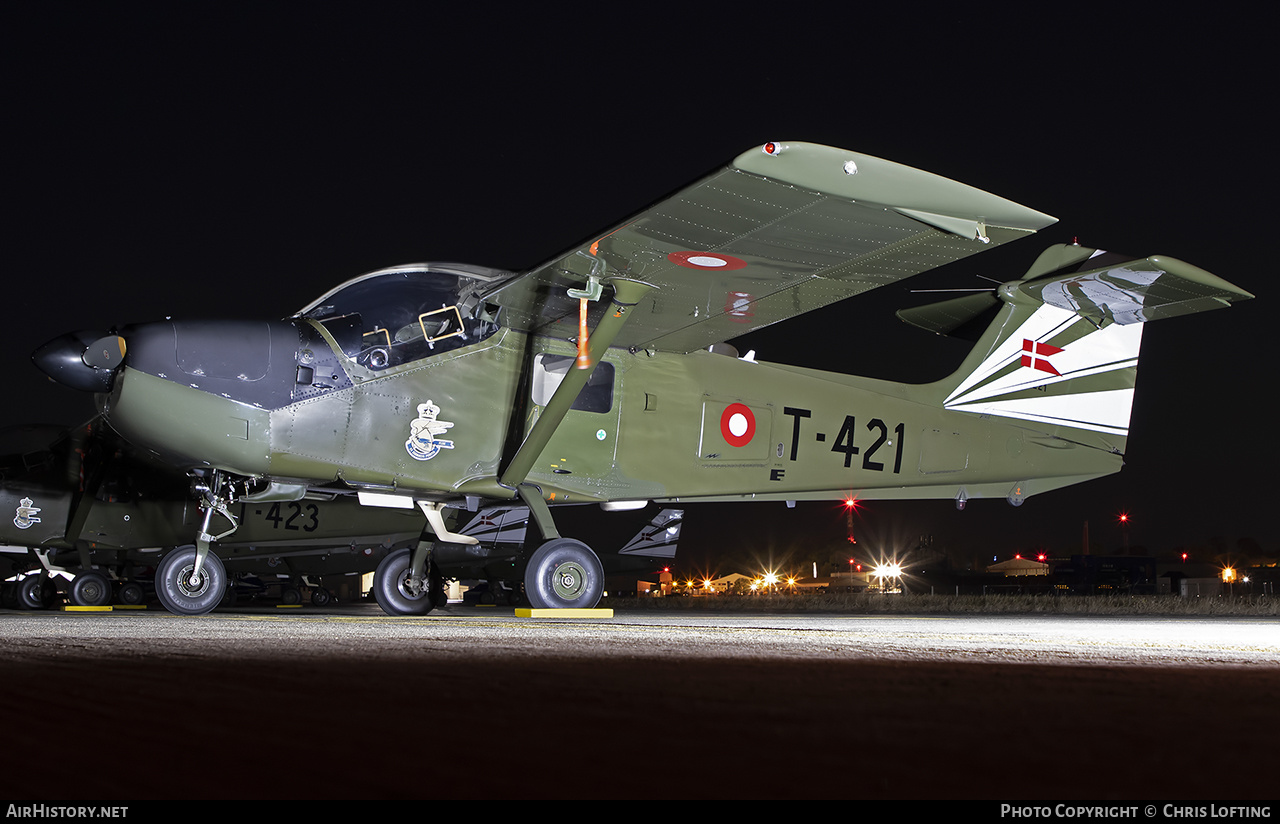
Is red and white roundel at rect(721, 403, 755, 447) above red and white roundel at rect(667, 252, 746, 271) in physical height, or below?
below

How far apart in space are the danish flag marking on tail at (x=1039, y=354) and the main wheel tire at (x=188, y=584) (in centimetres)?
892

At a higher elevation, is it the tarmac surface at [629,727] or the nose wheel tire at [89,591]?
the tarmac surface at [629,727]

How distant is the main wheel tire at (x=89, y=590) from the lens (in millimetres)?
14680

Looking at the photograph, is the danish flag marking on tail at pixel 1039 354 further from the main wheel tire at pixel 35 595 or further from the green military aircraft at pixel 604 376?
the main wheel tire at pixel 35 595

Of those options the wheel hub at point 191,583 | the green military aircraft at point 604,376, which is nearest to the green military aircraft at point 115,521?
the green military aircraft at point 604,376

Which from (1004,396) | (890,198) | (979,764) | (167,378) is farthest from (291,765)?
(1004,396)

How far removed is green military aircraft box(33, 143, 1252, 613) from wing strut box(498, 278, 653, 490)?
2 cm

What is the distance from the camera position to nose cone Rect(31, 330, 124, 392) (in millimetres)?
6648

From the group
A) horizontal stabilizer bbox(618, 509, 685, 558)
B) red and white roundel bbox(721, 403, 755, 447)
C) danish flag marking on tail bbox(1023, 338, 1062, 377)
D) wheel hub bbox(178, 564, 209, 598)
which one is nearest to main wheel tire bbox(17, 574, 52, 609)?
wheel hub bbox(178, 564, 209, 598)

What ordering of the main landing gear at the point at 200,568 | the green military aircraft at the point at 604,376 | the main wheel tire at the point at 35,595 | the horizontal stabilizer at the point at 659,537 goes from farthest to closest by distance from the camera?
the horizontal stabilizer at the point at 659,537
the main wheel tire at the point at 35,595
the main landing gear at the point at 200,568
the green military aircraft at the point at 604,376

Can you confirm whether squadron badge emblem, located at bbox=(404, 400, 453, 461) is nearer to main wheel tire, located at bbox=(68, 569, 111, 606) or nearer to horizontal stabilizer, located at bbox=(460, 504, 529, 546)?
horizontal stabilizer, located at bbox=(460, 504, 529, 546)

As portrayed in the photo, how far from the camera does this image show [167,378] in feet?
22.2

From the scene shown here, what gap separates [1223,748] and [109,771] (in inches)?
62.9

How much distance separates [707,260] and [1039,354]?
595cm
